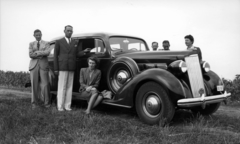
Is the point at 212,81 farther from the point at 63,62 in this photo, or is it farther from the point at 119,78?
the point at 63,62

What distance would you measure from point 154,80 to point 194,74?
822mm

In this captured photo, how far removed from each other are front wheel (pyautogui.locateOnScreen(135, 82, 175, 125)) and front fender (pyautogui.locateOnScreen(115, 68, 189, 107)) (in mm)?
95

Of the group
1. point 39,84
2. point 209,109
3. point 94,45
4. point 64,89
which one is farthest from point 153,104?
point 39,84

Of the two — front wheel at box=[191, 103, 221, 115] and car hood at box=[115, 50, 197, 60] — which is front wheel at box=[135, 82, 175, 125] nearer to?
car hood at box=[115, 50, 197, 60]

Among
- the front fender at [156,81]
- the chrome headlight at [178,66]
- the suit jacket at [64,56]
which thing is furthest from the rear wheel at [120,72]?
the suit jacket at [64,56]

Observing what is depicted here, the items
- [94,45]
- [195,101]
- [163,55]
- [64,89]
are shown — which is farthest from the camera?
[94,45]

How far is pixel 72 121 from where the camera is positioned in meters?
4.00

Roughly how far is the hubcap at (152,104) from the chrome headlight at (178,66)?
62 centimetres

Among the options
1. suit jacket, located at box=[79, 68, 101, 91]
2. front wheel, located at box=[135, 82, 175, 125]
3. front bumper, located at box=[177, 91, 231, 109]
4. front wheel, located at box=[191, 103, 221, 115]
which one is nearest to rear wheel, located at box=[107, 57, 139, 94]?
suit jacket, located at box=[79, 68, 101, 91]

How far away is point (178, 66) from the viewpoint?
4.18 metres

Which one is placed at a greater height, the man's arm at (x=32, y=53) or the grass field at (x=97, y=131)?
the man's arm at (x=32, y=53)

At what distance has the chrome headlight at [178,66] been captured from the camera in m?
4.14

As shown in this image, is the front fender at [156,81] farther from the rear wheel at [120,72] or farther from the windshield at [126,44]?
the windshield at [126,44]

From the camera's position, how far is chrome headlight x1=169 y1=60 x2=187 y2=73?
4.14 meters
